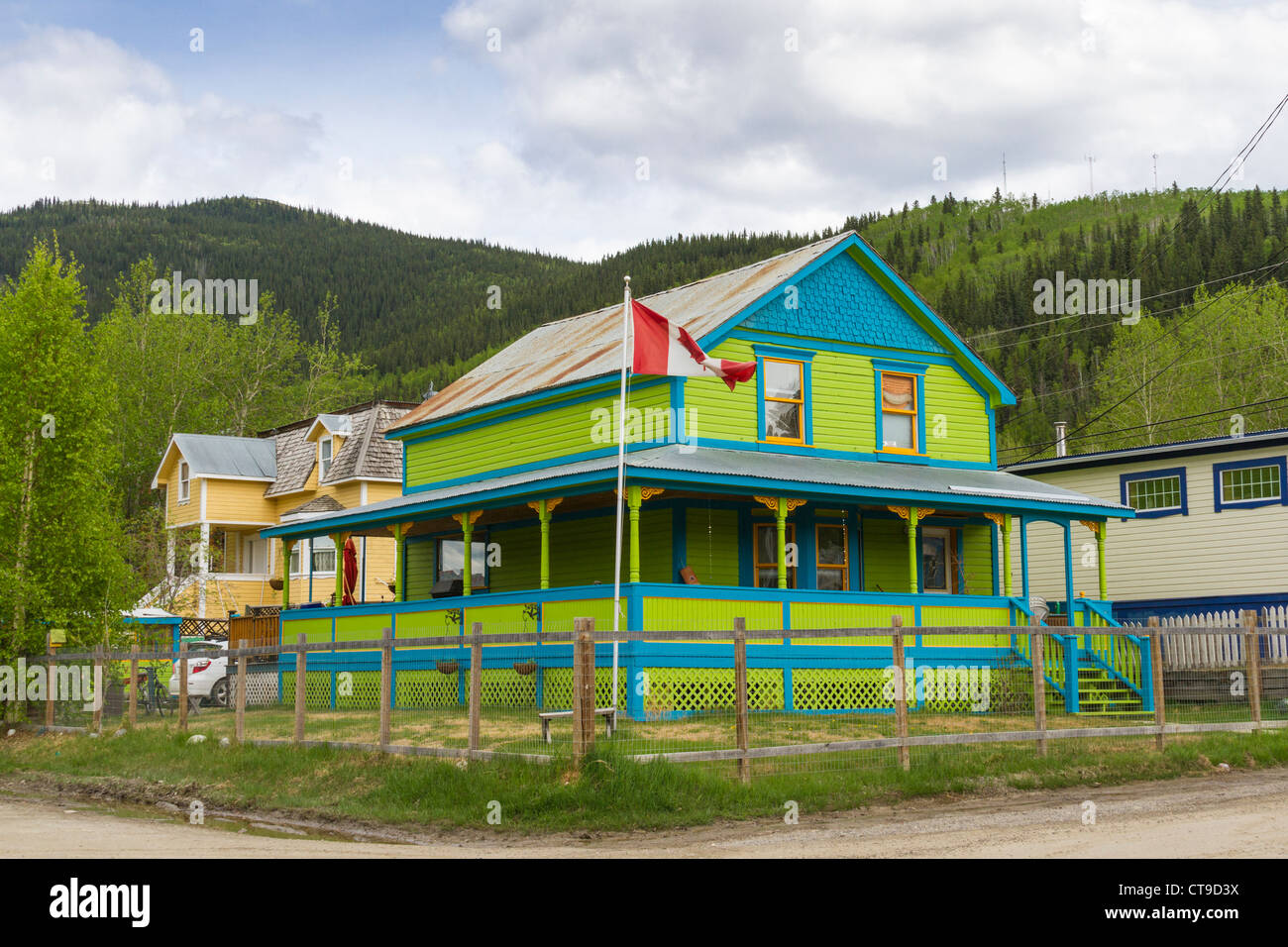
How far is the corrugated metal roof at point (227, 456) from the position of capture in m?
52.2

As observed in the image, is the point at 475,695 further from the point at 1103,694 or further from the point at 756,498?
the point at 1103,694

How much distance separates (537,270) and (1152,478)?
429ft

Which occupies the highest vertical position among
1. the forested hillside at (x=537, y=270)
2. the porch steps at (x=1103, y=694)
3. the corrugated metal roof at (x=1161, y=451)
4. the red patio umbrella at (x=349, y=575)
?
the forested hillside at (x=537, y=270)

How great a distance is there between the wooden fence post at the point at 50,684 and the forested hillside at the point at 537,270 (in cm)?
5502

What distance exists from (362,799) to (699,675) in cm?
612

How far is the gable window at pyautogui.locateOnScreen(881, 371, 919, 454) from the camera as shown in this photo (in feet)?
91.1

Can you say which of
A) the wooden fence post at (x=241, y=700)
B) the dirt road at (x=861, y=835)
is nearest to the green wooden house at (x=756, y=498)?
the wooden fence post at (x=241, y=700)

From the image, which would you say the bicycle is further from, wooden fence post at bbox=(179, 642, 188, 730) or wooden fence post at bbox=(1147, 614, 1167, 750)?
wooden fence post at bbox=(1147, 614, 1167, 750)

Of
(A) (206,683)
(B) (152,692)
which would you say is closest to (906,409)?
(B) (152,692)

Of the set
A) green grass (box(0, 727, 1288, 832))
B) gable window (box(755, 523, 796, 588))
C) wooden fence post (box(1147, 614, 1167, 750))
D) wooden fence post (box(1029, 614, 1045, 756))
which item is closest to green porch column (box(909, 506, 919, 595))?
gable window (box(755, 523, 796, 588))

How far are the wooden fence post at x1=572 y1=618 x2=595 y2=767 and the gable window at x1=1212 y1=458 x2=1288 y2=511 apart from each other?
19.5 meters

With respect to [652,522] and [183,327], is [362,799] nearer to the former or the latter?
[652,522]

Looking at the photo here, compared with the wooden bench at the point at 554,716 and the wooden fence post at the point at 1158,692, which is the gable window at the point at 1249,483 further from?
the wooden bench at the point at 554,716
